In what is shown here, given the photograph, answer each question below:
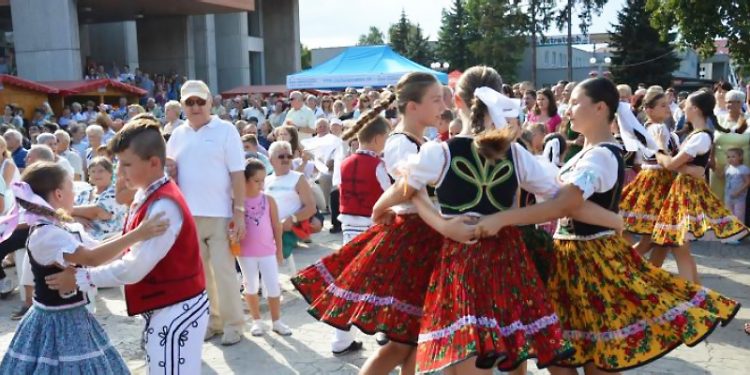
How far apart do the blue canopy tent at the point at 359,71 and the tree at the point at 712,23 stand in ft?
21.7

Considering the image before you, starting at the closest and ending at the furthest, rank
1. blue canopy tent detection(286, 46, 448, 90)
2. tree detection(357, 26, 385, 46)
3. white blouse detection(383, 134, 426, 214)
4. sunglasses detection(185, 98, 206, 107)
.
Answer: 1. white blouse detection(383, 134, 426, 214)
2. sunglasses detection(185, 98, 206, 107)
3. blue canopy tent detection(286, 46, 448, 90)
4. tree detection(357, 26, 385, 46)

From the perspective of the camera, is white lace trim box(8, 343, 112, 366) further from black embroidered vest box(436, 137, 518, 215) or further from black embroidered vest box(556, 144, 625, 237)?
black embroidered vest box(556, 144, 625, 237)

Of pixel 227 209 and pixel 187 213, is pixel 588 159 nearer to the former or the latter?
pixel 187 213

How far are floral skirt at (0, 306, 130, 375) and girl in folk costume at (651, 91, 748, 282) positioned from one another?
175 inches

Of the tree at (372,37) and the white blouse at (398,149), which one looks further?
the tree at (372,37)

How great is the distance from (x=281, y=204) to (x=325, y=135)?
15.2ft

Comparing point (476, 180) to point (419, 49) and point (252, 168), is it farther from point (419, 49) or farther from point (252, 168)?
point (419, 49)

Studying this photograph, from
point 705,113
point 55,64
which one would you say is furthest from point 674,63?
point 705,113

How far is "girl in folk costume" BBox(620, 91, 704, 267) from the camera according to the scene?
20.4 feet

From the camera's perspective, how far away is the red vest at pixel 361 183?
5.02 metres

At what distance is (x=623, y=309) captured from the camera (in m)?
3.35

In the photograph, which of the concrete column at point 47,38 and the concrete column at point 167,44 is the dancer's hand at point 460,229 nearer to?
the concrete column at point 47,38

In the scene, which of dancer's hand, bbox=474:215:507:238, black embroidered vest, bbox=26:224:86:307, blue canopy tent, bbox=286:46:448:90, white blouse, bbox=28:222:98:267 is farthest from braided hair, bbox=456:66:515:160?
blue canopy tent, bbox=286:46:448:90

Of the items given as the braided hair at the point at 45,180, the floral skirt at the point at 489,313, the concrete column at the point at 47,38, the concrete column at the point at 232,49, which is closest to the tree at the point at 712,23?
the floral skirt at the point at 489,313
